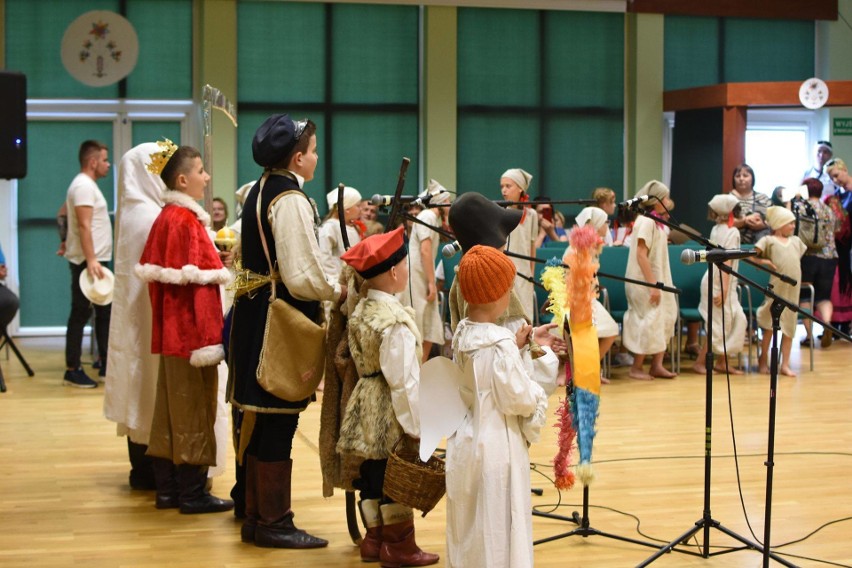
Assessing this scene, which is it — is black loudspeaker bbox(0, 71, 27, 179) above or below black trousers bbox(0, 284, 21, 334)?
above

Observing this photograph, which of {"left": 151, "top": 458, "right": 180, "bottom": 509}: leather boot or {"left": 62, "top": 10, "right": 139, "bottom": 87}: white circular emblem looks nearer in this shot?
{"left": 151, "top": 458, "right": 180, "bottom": 509}: leather boot

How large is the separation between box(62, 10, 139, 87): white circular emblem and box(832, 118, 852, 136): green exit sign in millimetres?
7898

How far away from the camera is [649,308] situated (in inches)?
342

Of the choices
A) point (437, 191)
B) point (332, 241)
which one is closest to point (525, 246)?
point (332, 241)

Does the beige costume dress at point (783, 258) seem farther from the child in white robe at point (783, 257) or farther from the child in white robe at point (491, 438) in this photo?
the child in white robe at point (491, 438)

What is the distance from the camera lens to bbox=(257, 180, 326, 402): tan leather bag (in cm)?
407

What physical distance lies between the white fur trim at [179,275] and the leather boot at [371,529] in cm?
119

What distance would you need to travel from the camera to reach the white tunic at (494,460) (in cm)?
332

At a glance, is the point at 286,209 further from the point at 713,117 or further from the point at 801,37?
the point at 801,37

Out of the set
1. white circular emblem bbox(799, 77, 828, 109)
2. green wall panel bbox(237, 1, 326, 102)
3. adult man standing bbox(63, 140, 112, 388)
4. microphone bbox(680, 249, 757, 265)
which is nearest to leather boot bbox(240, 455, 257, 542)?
microphone bbox(680, 249, 757, 265)

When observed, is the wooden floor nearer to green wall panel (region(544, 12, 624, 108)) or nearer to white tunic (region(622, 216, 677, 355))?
white tunic (region(622, 216, 677, 355))

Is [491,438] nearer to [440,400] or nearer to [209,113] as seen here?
[440,400]

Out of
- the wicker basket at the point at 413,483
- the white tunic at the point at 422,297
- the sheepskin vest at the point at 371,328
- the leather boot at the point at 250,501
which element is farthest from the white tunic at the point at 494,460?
the white tunic at the point at 422,297

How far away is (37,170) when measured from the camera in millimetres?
11688
